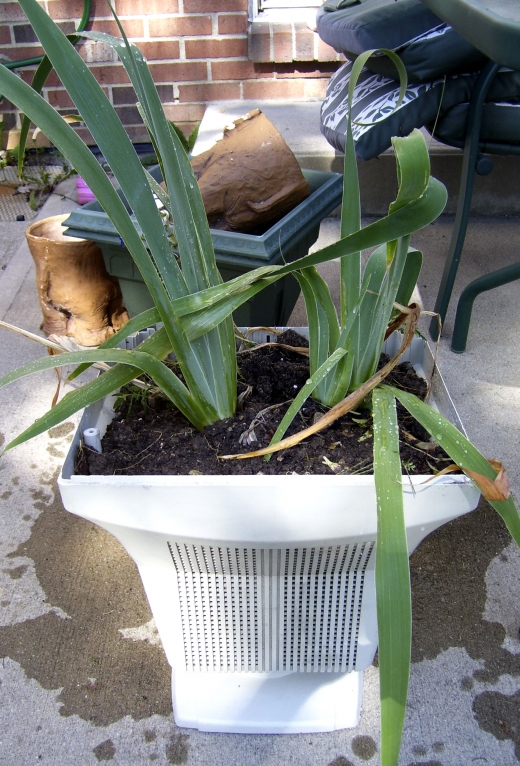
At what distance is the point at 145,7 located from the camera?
8.79ft

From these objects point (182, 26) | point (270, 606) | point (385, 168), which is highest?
point (182, 26)

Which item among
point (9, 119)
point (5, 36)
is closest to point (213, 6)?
point (5, 36)

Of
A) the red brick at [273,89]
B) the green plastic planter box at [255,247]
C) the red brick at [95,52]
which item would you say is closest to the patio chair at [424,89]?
the green plastic planter box at [255,247]

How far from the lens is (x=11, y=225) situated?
2641 millimetres

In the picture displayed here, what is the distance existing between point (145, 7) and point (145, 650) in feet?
8.39

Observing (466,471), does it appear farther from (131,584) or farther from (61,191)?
(61,191)

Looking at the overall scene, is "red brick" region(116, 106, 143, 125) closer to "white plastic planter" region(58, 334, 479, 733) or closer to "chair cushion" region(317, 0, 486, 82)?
"chair cushion" region(317, 0, 486, 82)

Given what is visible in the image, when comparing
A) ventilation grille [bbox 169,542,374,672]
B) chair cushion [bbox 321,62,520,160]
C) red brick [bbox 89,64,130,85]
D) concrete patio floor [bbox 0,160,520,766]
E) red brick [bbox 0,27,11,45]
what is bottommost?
concrete patio floor [bbox 0,160,520,766]

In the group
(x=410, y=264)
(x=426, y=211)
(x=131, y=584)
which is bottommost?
(x=131, y=584)

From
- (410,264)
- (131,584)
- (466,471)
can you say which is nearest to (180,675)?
(131,584)

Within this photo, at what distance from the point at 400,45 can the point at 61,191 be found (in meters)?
1.74

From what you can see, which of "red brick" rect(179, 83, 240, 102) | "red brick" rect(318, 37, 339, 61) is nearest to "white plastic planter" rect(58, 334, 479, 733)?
"red brick" rect(318, 37, 339, 61)

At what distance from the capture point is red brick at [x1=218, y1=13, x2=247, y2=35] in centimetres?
269

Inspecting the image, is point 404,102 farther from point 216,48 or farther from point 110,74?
point 110,74
